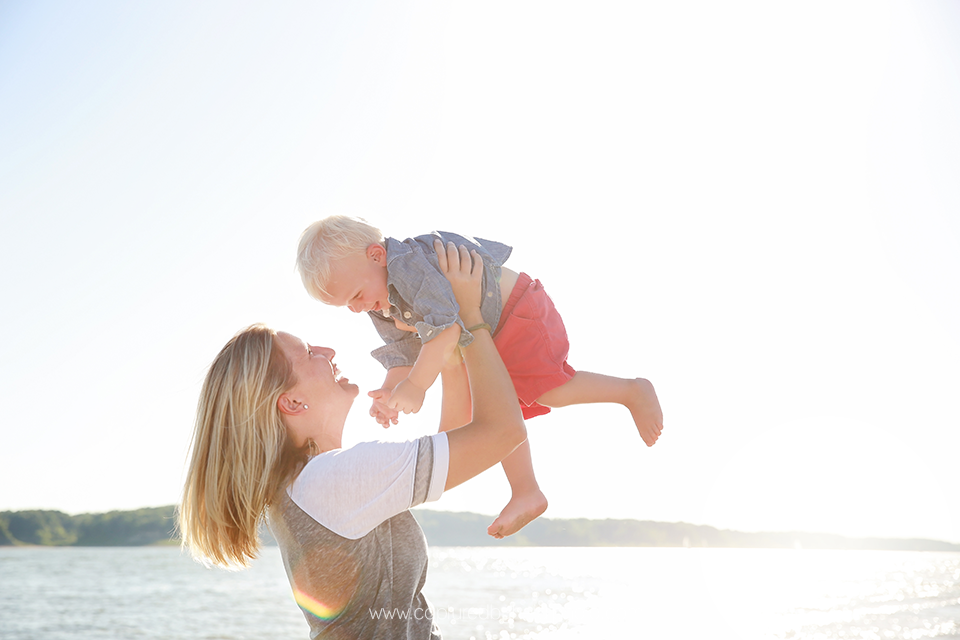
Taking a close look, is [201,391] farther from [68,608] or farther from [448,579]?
[448,579]

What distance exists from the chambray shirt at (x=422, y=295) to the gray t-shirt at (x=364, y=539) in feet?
1.64

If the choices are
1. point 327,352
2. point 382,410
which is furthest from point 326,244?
point 382,410

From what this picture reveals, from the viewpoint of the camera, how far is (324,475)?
1760mm

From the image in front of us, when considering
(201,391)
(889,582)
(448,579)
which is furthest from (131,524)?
(201,391)

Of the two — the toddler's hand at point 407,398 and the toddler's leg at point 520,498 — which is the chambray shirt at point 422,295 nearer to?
the toddler's hand at point 407,398

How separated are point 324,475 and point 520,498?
2.75 ft

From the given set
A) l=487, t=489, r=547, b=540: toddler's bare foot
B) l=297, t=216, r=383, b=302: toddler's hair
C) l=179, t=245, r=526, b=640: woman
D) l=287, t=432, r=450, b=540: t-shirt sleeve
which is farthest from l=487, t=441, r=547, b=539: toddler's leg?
l=297, t=216, r=383, b=302: toddler's hair

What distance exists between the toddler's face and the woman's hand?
0.24 m

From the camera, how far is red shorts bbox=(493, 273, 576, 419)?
2.55 metres

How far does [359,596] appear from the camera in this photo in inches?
68.3

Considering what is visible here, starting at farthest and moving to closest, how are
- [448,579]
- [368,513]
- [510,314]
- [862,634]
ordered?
[448,579]
[862,634]
[510,314]
[368,513]

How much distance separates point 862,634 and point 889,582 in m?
26.6

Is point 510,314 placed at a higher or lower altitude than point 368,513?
higher

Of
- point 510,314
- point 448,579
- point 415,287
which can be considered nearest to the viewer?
point 415,287
